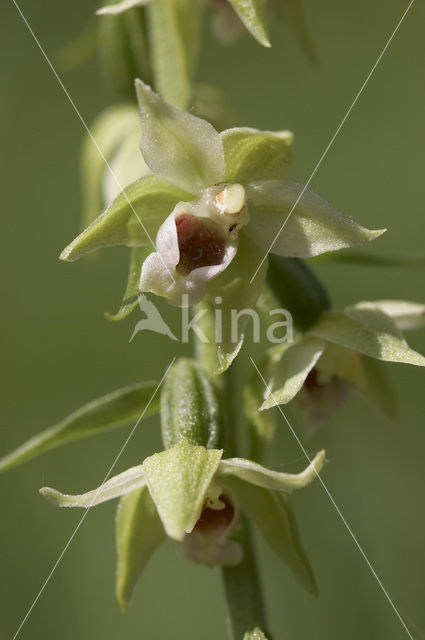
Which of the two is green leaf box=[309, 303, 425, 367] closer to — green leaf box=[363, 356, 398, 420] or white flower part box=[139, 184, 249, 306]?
green leaf box=[363, 356, 398, 420]

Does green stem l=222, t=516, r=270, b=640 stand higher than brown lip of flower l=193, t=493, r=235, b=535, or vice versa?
brown lip of flower l=193, t=493, r=235, b=535

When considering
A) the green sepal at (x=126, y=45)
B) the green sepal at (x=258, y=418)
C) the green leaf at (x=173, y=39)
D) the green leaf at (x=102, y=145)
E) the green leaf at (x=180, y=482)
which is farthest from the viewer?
the green leaf at (x=102, y=145)

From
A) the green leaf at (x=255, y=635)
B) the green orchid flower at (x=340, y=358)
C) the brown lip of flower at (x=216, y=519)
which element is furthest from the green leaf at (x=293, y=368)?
the green leaf at (x=255, y=635)

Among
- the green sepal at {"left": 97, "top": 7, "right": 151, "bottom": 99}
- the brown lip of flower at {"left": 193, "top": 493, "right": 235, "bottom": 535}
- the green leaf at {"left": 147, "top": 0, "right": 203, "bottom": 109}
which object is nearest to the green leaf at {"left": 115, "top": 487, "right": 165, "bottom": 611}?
the brown lip of flower at {"left": 193, "top": 493, "right": 235, "bottom": 535}

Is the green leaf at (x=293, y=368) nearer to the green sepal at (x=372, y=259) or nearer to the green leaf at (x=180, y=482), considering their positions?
the green leaf at (x=180, y=482)

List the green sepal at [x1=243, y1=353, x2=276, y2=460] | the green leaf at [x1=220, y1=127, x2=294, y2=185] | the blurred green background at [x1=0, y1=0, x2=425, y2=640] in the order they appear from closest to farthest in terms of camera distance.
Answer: the green leaf at [x1=220, y1=127, x2=294, y2=185] → the green sepal at [x1=243, y1=353, x2=276, y2=460] → the blurred green background at [x1=0, y1=0, x2=425, y2=640]

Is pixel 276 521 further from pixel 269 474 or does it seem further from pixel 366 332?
pixel 366 332

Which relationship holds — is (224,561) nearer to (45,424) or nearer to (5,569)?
(5,569)
